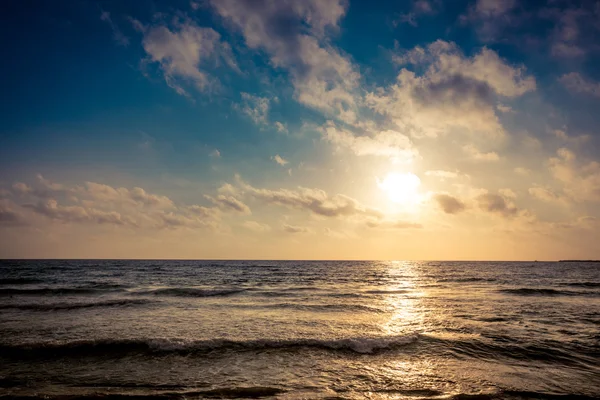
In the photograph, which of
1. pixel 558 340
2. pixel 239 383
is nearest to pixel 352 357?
pixel 239 383

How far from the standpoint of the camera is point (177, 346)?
11.9 metres

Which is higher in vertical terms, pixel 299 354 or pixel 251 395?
pixel 251 395

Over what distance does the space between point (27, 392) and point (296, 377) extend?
278 inches

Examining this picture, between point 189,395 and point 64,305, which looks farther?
point 64,305

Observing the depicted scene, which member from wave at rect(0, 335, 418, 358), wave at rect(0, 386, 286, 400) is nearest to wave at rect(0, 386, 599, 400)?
wave at rect(0, 386, 286, 400)

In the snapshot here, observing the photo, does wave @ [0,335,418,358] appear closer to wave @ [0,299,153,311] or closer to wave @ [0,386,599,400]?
wave @ [0,386,599,400]

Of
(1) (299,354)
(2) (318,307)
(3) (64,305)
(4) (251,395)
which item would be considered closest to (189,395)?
(4) (251,395)

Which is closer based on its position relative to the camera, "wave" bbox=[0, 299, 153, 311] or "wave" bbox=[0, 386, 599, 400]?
"wave" bbox=[0, 386, 599, 400]

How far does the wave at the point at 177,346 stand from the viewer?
Answer: 37.2ft

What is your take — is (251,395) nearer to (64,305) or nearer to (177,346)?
(177,346)

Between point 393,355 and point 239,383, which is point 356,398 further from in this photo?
point 393,355

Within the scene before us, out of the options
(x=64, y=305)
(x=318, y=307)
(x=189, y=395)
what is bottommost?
(x=64, y=305)

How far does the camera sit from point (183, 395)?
7.78m

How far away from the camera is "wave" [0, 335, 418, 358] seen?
37.2 ft
